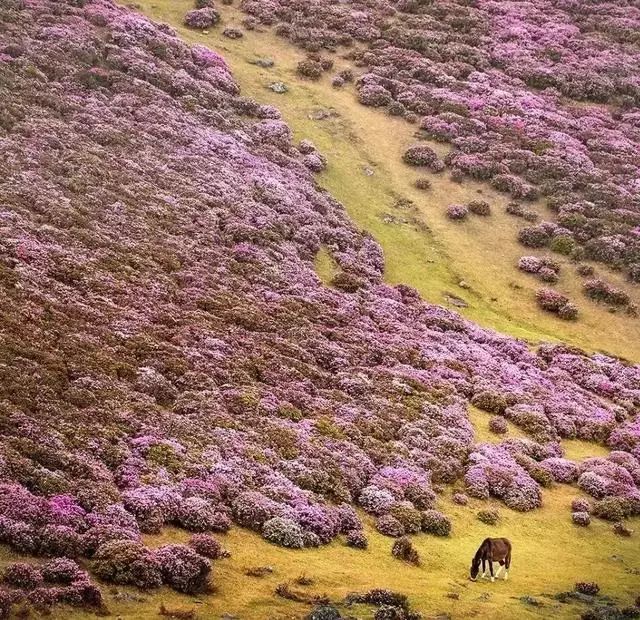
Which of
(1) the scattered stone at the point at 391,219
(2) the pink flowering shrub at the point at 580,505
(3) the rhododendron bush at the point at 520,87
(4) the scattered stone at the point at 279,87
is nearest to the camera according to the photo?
(2) the pink flowering shrub at the point at 580,505

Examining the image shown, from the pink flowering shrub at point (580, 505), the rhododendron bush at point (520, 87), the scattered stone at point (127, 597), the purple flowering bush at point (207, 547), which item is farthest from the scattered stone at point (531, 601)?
the rhododendron bush at point (520, 87)

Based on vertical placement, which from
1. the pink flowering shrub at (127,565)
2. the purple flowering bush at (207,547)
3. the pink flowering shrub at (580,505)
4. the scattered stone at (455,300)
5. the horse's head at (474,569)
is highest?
the scattered stone at (455,300)

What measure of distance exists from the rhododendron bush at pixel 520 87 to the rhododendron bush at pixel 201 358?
14.0 meters

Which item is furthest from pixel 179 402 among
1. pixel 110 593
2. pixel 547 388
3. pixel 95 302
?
pixel 547 388

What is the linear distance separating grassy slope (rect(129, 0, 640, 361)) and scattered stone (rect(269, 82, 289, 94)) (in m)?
0.50

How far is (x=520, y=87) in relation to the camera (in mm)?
72625

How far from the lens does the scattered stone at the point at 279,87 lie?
65875 mm

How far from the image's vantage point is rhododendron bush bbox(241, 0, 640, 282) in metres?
59.7

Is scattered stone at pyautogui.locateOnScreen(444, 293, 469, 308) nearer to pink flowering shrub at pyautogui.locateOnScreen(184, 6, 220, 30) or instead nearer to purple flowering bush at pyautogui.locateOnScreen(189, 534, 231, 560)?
purple flowering bush at pyautogui.locateOnScreen(189, 534, 231, 560)

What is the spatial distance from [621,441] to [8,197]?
30003 mm

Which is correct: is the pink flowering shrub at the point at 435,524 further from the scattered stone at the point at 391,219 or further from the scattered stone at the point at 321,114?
the scattered stone at the point at 321,114

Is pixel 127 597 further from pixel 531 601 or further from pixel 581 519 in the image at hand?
pixel 581 519

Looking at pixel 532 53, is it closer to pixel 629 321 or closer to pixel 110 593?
pixel 629 321

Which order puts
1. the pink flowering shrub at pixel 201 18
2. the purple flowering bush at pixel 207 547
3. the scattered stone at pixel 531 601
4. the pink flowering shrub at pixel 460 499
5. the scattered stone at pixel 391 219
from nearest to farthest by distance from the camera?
the purple flowering bush at pixel 207 547
the scattered stone at pixel 531 601
the pink flowering shrub at pixel 460 499
the scattered stone at pixel 391 219
the pink flowering shrub at pixel 201 18
